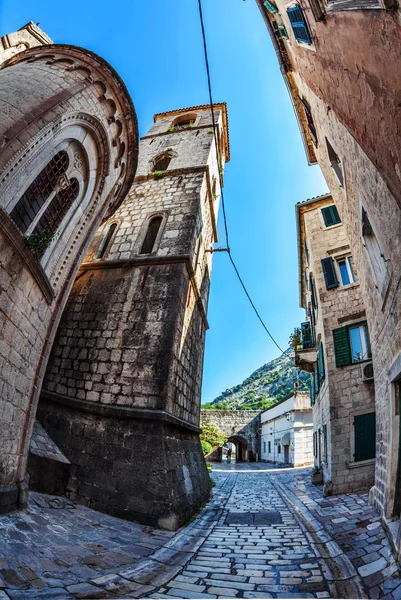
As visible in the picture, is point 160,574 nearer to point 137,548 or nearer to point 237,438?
point 137,548

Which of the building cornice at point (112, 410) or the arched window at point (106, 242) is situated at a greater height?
the arched window at point (106, 242)

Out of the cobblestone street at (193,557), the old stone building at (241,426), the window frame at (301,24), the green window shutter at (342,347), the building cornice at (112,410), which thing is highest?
the window frame at (301,24)

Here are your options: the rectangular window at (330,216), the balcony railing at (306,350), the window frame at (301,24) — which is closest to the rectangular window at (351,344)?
the balcony railing at (306,350)

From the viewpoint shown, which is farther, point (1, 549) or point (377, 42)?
point (377, 42)

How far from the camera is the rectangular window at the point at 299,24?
6.61 meters

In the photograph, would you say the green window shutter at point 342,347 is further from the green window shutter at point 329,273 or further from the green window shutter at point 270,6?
the green window shutter at point 270,6

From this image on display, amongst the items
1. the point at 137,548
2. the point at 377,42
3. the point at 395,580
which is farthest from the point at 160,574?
the point at 377,42

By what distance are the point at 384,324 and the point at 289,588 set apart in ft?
13.8

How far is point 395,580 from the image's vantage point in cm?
298

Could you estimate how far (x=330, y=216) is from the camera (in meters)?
12.6

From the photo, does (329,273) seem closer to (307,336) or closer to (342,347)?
(342,347)

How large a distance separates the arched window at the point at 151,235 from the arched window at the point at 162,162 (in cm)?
381

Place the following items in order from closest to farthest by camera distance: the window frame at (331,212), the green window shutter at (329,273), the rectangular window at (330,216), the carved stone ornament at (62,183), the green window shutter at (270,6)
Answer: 1. the carved stone ornament at (62,183)
2. the green window shutter at (270,6)
3. the green window shutter at (329,273)
4. the window frame at (331,212)
5. the rectangular window at (330,216)

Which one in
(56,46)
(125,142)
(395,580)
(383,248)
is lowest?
(395,580)
